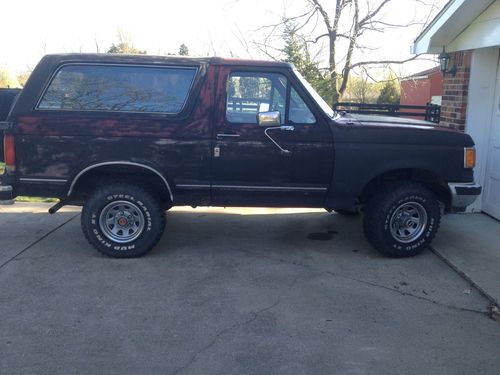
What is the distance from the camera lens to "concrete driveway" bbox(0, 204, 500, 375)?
3510mm

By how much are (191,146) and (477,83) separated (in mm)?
4369

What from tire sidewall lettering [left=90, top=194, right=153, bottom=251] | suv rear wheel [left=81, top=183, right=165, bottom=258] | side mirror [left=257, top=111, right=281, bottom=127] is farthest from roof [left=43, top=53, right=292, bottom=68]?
tire sidewall lettering [left=90, top=194, right=153, bottom=251]

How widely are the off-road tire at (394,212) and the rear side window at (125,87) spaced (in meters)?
2.35

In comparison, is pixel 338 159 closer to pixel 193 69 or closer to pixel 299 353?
pixel 193 69

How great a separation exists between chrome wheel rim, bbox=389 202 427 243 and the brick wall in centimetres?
243

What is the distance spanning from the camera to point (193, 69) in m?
5.38

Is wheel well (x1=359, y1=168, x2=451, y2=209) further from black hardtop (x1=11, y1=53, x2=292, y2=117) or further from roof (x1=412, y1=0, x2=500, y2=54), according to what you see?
roof (x1=412, y1=0, x2=500, y2=54)

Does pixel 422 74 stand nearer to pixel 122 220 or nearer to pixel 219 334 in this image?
pixel 122 220

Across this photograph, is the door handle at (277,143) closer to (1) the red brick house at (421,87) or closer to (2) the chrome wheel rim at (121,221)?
(2) the chrome wheel rim at (121,221)

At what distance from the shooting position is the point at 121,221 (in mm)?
5492

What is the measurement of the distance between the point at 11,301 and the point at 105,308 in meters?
0.84

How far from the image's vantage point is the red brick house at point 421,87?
22156 millimetres

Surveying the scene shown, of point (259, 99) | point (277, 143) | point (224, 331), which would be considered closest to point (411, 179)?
point (277, 143)

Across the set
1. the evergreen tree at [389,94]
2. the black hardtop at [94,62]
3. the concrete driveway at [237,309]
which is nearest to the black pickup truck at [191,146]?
the black hardtop at [94,62]
